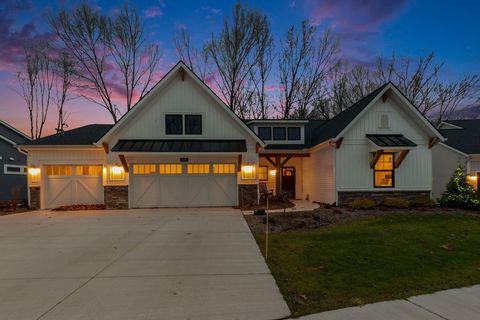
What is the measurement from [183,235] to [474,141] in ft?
65.0

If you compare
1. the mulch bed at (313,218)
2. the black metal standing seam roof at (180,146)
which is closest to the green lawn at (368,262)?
the mulch bed at (313,218)

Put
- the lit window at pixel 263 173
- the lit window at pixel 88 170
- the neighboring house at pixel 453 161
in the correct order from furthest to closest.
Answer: the lit window at pixel 263 173 < the neighboring house at pixel 453 161 < the lit window at pixel 88 170

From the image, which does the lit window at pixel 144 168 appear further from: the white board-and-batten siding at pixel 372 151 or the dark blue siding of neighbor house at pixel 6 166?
the white board-and-batten siding at pixel 372 151

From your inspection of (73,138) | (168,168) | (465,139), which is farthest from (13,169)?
(465,139)

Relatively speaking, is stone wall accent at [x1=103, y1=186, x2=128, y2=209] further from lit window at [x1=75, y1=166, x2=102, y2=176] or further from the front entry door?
the front entry door

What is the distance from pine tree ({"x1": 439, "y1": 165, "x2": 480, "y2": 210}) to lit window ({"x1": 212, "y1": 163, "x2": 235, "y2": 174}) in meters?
10.5

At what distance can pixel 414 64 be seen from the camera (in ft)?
90.7

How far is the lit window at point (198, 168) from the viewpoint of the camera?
1416 centimetres

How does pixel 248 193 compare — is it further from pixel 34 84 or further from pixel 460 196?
pixel 34 84

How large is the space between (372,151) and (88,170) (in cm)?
1519

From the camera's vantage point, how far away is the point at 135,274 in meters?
4.91

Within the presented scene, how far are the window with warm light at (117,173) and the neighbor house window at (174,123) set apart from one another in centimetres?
310

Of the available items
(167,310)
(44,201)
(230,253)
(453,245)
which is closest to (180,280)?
(167,310)

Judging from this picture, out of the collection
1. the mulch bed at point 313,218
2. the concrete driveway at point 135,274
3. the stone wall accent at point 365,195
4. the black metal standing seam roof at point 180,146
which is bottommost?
the mulch bed at point 313,218
